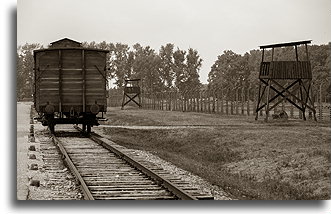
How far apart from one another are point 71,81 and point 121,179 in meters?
7.04

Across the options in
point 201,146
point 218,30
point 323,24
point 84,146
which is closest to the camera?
point 323,24

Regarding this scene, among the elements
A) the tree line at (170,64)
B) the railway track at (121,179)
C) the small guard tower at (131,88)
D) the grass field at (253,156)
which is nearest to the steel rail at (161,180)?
the railway track at (121,179)

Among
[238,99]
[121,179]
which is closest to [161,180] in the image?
[121,179]

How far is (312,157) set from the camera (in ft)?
38.6

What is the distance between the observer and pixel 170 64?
1819cm

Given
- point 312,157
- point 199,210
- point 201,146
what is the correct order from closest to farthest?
1. point 199,210
2. point 312,157
3. point 201,146

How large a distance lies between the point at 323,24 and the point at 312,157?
3.14 meters

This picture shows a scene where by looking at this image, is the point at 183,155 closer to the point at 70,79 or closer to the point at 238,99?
the point at 70,79

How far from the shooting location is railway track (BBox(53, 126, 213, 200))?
339 inches

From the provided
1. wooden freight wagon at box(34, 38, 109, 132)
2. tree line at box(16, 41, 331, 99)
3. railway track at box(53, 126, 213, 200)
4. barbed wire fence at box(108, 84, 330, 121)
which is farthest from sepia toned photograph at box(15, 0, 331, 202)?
barbed wire fence at box(108, 84, 330, 121)

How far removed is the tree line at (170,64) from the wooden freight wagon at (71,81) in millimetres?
655

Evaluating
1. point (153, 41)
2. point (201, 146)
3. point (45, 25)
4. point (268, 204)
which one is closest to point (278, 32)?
point (153, 41)

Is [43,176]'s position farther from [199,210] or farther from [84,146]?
[84,146]

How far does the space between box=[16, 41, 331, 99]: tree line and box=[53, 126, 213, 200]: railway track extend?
6.62ft
